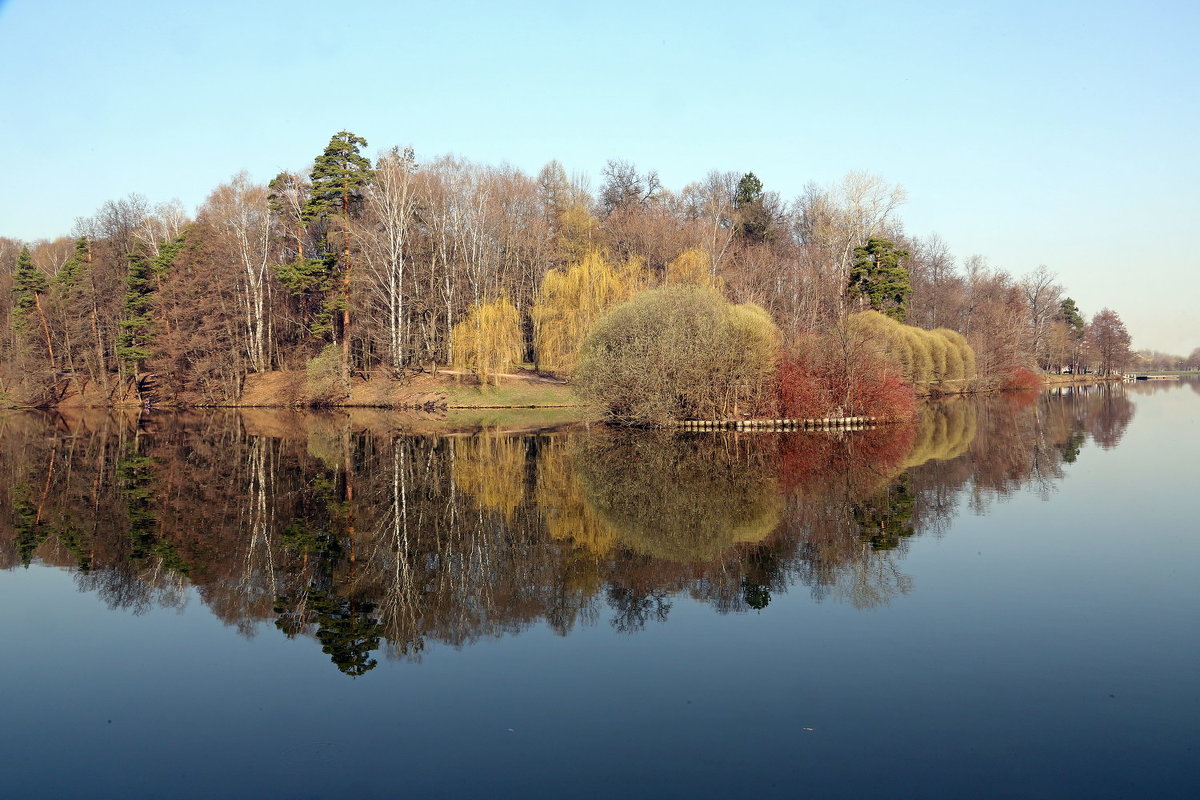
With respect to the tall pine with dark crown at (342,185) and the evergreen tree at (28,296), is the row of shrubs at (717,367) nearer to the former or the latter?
the tall pine with dark crown at (342,185)

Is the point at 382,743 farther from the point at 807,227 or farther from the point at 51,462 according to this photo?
the point at 807,227

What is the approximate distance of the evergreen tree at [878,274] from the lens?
58594 millimetres

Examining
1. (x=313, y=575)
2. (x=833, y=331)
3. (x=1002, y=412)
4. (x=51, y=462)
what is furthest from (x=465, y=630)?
(x=1002, y=412)

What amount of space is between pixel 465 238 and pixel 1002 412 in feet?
111

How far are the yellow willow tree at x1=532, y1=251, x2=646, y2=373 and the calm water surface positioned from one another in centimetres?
2657

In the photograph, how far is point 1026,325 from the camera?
296 ft

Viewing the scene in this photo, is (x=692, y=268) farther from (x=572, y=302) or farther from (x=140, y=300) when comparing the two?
(x=140, y=300)

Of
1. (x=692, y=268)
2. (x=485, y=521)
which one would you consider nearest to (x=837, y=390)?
(x=692, y=268)

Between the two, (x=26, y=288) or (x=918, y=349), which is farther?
(x=26, y=288)

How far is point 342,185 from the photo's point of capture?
179 feet

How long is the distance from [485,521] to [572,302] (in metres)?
32.8

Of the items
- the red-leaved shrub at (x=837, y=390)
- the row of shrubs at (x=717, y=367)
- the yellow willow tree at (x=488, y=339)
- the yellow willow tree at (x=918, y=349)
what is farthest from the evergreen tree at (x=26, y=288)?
the yellow willow tree at (x=918, y=349)

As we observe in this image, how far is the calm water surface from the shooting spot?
7215 millimetres

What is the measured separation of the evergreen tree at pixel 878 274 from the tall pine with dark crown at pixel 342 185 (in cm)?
3288
